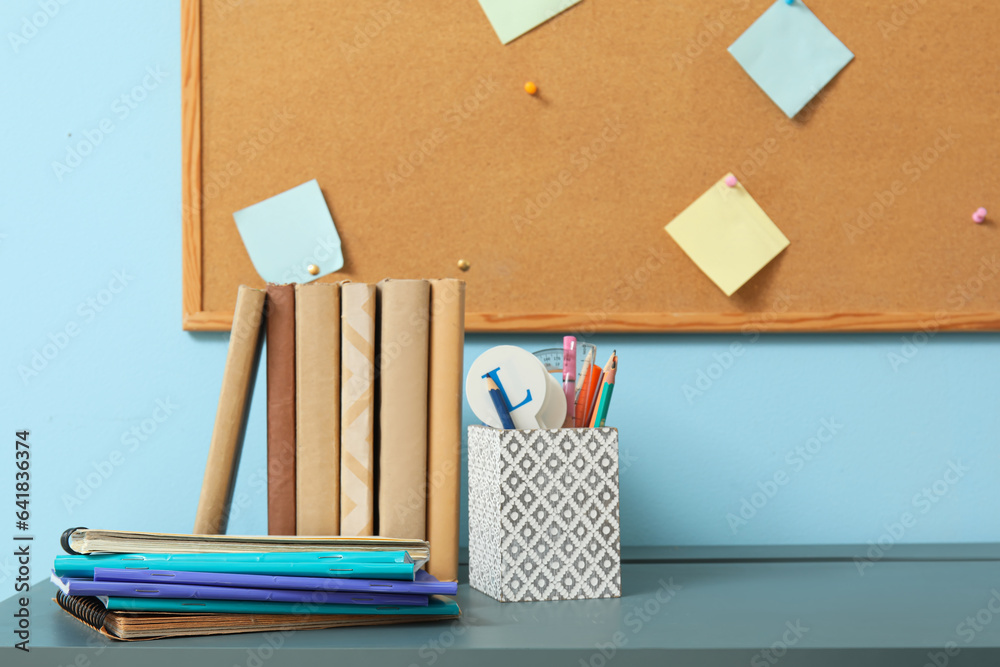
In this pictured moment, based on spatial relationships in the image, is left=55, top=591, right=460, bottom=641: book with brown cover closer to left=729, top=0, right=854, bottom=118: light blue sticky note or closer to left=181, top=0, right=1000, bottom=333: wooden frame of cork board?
left=181, top=0, right=1000, bottom=333: wooden frame of cork board

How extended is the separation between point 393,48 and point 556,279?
0.29 m

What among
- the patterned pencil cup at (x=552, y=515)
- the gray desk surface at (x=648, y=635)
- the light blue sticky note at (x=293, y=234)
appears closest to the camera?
the gray desk surface at (x=648, y=635)

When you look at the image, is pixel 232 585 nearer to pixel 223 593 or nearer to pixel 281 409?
pixel 223 593

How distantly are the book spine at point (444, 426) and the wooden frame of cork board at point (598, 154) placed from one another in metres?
0.17

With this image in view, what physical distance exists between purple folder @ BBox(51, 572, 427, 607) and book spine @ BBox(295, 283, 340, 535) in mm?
108

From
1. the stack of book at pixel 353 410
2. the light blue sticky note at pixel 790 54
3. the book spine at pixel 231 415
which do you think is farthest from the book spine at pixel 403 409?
the light blue sticky note at pixel 790 54

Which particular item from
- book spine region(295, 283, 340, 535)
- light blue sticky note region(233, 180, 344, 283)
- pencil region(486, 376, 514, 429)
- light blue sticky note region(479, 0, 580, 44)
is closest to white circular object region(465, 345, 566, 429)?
pencil region(486, 376, 514, 429)

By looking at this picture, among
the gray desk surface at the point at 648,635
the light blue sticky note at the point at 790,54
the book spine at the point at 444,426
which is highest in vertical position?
the light blue sticky note at the point at 790,54

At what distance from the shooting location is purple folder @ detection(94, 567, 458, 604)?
0.52 m

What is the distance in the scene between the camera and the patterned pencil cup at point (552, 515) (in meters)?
0.61

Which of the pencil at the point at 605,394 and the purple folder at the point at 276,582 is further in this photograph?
the pencil at the point at 605,394

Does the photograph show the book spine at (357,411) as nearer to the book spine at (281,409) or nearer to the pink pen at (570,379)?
the book spine at (281,409)

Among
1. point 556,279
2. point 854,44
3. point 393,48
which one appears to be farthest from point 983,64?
point 393,48

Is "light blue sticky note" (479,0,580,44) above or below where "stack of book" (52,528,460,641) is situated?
above
